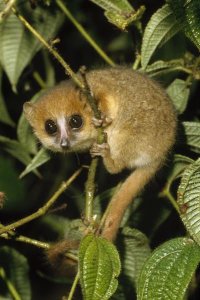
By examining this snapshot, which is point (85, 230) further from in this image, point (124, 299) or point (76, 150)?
point (76, 150)

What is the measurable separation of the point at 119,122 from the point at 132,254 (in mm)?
732

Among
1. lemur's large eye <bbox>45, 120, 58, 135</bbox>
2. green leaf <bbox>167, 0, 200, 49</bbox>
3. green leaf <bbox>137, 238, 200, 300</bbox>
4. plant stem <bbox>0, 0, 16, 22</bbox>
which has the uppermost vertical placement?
plant stem <bbox>0, 0, 16, 22</bbox>

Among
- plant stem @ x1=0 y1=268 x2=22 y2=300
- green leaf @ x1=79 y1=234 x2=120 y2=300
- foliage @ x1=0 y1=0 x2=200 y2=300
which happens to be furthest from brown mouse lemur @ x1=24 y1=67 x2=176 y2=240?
green leaf @ x1=79 y1=234 x2=120 y2=300

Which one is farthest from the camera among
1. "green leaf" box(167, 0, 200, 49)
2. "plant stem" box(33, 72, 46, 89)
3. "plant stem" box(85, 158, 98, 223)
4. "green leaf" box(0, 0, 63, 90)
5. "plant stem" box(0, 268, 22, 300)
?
"plant stem" box(33, 72, 46, 89)

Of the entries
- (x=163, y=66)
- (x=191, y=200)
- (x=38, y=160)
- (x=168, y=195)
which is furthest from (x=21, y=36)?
(x=191, y=200)

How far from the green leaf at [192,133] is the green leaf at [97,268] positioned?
1101 millimetres

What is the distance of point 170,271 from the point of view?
248cm

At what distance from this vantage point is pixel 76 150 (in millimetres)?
3766

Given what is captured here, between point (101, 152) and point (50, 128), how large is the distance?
0.56m

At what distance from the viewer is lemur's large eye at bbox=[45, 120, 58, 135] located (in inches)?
148

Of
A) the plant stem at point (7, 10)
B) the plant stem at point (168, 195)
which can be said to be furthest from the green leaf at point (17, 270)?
the plant stem at point (7, 10)

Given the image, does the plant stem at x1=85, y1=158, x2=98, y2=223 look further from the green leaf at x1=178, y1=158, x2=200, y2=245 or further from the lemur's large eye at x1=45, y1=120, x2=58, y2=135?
the lemur's large eye at x1=45, y1=120, x2=58, y2=135

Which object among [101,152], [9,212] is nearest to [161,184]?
[101,152]

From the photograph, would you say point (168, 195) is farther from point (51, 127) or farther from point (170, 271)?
point (170, 271)
